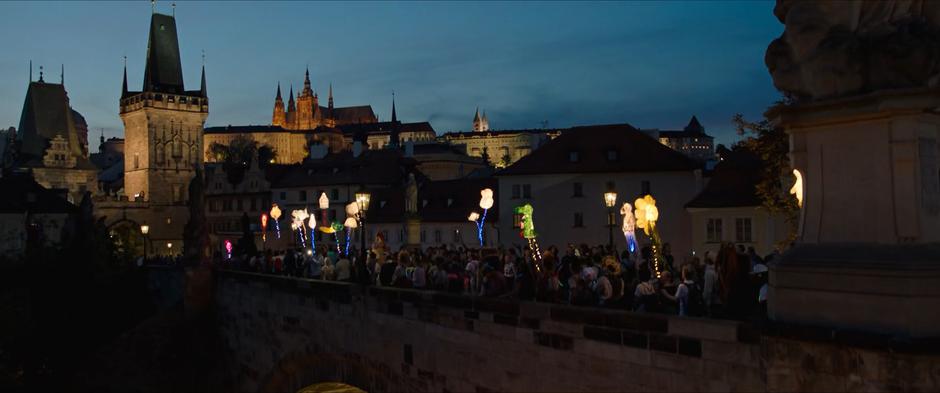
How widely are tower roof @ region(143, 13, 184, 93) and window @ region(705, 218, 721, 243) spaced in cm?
7905

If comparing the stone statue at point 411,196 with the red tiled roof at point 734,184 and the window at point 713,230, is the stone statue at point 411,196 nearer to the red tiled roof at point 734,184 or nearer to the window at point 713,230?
the red tiled roof at point 734,184

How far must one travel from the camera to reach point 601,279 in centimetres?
1292

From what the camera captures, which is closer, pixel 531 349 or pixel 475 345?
pixel 531 349

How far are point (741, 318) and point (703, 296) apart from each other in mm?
3061

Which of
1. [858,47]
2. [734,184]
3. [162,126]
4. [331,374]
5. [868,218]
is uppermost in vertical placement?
[162,126]

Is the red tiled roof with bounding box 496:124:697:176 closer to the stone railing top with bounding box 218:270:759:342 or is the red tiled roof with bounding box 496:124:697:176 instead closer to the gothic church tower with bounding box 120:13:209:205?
the stone railing top with bounding box 218:270:759:342

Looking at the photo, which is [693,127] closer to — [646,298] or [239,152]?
[239,152]

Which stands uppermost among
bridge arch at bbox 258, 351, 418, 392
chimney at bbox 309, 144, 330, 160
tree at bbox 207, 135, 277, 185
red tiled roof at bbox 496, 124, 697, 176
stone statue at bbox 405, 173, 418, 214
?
tree at bbox 207, 135, 277, 185

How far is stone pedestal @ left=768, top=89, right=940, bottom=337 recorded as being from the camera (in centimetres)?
804

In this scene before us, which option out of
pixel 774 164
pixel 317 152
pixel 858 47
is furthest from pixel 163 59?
pixel 858 47

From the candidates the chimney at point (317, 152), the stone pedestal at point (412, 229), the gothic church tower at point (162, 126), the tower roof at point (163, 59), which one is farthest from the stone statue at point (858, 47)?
the tower roof at point (163, 59)

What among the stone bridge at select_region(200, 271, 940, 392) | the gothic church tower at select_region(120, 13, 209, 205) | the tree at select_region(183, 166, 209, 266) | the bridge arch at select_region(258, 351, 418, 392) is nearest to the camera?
the stone bridge at select_region(200, 271, 940, 392)

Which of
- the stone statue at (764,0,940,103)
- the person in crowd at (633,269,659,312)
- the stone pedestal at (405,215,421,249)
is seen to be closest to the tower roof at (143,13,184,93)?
the stone pedestal at (405,215,421,249)

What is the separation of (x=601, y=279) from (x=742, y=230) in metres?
27.7
